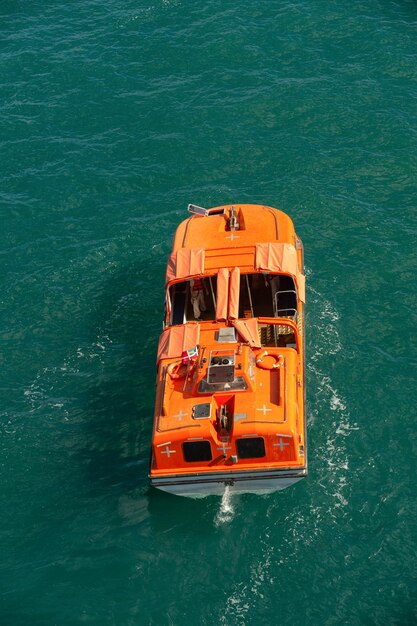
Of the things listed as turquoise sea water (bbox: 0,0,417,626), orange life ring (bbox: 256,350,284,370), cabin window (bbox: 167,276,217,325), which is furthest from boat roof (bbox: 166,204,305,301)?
turquoise sea water (bbox: 0,0,417,626)

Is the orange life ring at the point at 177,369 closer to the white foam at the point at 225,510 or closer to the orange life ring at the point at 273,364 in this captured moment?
the orange life ring at the point at 273,364

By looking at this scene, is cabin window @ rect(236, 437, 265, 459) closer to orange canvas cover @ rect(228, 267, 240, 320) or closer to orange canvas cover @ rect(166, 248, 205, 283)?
orange canvas cover @ rect(228, 267, 240, 320)

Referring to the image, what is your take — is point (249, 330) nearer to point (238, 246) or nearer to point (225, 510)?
point (238, 246)

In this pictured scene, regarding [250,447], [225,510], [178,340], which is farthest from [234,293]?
[225,510]

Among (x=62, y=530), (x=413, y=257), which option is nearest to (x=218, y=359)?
(x=62, y=530)

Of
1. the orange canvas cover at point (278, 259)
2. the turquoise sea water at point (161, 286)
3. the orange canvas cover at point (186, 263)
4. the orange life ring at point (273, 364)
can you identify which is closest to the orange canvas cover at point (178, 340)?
the orange canvas cover at point (186, 263)
